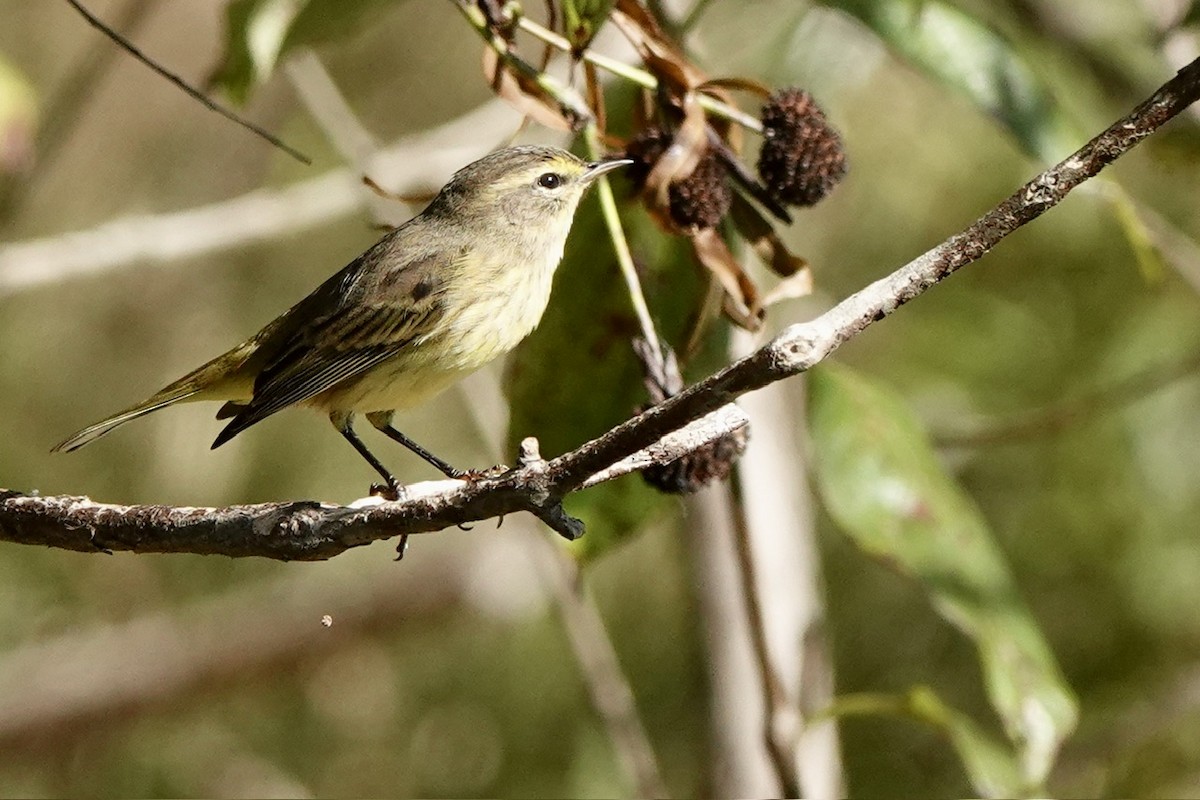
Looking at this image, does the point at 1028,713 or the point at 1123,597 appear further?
the point at 1123,597

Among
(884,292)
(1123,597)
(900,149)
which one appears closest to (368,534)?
(884,292)

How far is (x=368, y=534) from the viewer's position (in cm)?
181

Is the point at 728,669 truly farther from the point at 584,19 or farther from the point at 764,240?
the point at 584,19

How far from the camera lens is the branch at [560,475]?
1504 mm

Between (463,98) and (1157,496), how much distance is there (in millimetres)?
2854

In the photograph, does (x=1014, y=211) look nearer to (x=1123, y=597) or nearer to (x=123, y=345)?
(x=1123, y=597)

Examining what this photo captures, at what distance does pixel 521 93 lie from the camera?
232 cm

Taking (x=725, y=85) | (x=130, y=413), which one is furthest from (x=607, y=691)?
(x=725, y=85)

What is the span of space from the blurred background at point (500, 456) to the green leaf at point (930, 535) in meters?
0.66

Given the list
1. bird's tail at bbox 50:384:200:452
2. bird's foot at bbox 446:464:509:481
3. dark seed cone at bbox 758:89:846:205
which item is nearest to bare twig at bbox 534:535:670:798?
bird's foot at bbox 446:464:509:481

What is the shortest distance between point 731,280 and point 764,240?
14cm

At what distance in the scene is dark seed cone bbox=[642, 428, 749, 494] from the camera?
215 centimetres

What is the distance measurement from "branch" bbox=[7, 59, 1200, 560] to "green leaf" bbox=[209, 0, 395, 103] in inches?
37.2

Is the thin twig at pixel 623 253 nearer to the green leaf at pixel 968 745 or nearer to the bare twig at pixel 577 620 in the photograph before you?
the green leaf at pixel 968 745
